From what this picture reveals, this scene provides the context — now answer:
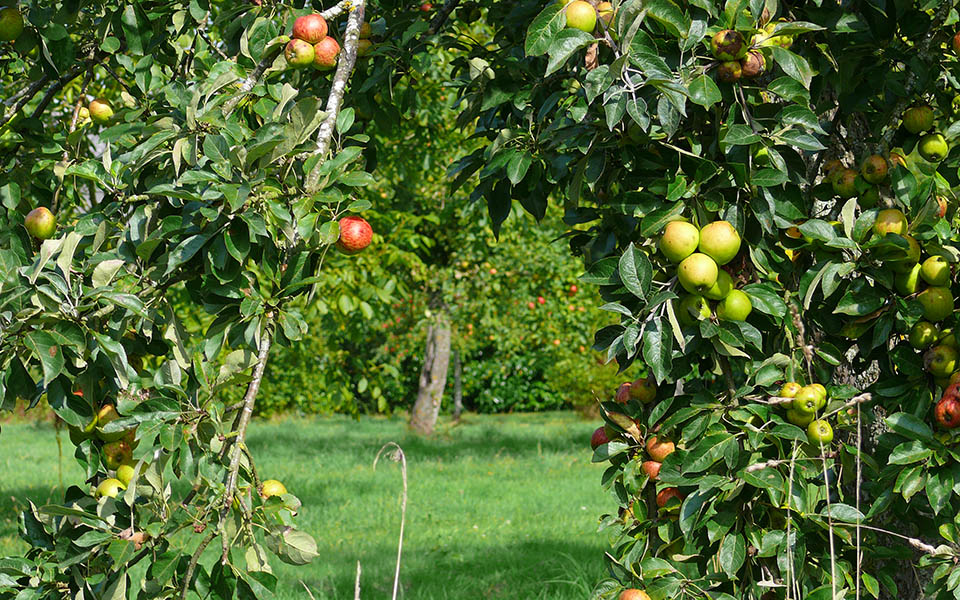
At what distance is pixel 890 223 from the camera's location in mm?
1484

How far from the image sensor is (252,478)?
55.5 inches

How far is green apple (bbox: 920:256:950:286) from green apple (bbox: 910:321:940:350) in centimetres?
7

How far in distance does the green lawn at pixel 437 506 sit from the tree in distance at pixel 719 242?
2603mm

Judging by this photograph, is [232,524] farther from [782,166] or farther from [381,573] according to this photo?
[381,573]

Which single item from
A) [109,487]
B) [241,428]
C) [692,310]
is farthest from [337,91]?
[109,487]

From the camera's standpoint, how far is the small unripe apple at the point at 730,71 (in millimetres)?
1424

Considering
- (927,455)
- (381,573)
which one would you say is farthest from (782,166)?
(381,573)

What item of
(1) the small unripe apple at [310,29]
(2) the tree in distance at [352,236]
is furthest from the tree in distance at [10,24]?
(2) the tree in distance at [352,236]

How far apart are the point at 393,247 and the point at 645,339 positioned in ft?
12.4

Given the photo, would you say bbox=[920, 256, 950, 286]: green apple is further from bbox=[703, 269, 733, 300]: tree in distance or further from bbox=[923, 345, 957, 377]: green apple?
bbox=[703, 269, 733, 300]: tree in distance

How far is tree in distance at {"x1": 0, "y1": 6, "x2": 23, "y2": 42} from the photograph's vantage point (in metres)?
1.94

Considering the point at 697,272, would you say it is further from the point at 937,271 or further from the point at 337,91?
the point at 337,91

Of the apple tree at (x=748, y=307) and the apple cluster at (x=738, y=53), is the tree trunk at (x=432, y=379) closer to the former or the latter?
the apple tree at (x=748, y=307)

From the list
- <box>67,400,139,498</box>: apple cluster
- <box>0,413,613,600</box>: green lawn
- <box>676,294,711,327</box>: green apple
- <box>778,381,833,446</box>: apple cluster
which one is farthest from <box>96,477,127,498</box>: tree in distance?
→ <box>0,413,613,600</box>: green lawn
